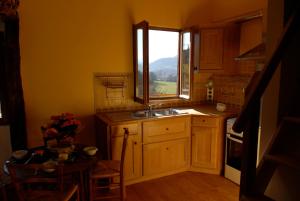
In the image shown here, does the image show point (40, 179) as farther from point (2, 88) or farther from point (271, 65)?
point (271, 65)

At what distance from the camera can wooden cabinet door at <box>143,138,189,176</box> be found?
307 centimetres

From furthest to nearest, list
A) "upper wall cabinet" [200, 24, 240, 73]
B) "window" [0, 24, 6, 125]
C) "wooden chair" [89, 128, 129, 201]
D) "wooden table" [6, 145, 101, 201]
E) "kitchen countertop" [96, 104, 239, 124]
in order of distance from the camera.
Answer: "upper wall cabinet" [200, 24, 240, 73]
"kitchen countertop" [96, 104, 239, 124]
"window" [0, 24, 6, 125]
"wooden chair" [89, 128, 129, 201]
"wooden table" [6, 145, 101, 201]

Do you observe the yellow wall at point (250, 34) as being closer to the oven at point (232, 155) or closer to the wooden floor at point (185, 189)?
the oven at point (232, 155)

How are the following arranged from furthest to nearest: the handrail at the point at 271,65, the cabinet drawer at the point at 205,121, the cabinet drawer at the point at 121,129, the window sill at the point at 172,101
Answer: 1. the window sill at the point at 172,101
2. the cabinet drawer at the point at 205,121
3. the cabinet drawer at the point at 121,129
4. the handrail at the point at 271,65

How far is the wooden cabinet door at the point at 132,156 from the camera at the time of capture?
2869 mm

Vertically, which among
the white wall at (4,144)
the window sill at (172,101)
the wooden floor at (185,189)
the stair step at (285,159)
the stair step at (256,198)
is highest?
the window sill at (172,101)

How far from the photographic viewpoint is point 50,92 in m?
2.99

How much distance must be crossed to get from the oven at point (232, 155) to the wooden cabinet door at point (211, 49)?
3.06 feet

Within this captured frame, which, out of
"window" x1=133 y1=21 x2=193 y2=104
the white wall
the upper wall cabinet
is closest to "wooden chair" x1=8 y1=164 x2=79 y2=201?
the white wall

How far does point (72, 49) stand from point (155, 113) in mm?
1463

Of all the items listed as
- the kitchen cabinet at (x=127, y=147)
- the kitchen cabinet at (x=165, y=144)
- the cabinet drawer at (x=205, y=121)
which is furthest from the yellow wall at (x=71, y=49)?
the cabinet drawer at (x=205, y=121)

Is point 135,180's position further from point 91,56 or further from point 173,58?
point 173,58

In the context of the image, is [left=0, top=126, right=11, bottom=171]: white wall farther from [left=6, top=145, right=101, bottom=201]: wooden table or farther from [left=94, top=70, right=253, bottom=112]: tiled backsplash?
[left=94, top=70, right=253, bottom=112]: tiled backsplash

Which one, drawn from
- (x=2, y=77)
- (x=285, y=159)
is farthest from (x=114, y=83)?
(x=285, y=159)
